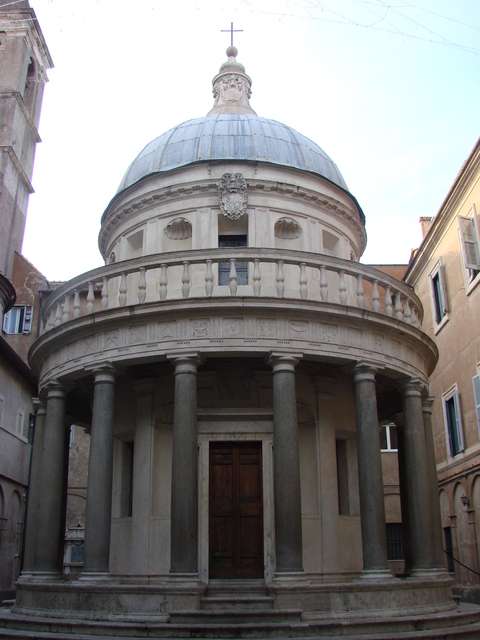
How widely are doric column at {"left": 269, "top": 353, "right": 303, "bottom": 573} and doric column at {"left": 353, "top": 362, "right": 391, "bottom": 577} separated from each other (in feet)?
5.15

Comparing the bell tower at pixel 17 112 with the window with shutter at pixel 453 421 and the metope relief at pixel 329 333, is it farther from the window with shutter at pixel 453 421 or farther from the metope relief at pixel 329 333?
the metope relief at pixel 329 333

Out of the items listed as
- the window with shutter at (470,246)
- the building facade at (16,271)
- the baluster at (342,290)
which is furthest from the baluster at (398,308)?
the building facade at (16,271)

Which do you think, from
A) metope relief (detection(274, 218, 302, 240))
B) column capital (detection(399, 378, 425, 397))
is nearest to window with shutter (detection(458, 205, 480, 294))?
metope relief (detection(274, 218, 302, 240))

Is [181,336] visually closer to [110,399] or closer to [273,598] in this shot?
[110,399]

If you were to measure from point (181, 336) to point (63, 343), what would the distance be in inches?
139

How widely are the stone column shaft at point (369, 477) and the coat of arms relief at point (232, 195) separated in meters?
6.02

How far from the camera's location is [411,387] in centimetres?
1669

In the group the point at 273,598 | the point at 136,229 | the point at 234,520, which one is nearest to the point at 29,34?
the point at 136,229

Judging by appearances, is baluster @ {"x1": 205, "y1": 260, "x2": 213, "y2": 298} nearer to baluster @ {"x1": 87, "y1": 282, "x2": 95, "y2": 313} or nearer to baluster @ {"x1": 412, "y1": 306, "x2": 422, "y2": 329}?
baluster @ {"x1": 87, "y1": 282, "x2": 95, "y2": 313}

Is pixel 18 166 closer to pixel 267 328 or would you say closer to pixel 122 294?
pixel 122 294

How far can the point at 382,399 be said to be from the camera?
19703mm

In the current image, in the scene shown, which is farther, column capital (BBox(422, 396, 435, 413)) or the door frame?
column capital (BBox(422, 396, 435, 413))

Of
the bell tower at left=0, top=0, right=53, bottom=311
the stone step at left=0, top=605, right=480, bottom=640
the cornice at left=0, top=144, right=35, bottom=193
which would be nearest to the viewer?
the stone step at left=0, top=605, right=480, bottom=640

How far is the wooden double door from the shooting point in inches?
621
